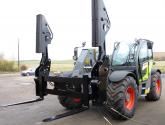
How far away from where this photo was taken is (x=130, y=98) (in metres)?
9.55

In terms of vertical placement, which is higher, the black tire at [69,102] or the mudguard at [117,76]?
the mudguard at [117,76]

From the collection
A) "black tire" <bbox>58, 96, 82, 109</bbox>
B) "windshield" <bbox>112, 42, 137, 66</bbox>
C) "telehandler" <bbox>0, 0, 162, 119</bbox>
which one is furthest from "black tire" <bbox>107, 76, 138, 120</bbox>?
"black tire" <bbox>58, 96, 82, 109</bbox>

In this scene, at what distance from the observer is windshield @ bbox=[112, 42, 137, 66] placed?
34.5 feet

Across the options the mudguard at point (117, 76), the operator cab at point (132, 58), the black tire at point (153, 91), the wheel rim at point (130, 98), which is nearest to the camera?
the mudguard at point (117, 76)

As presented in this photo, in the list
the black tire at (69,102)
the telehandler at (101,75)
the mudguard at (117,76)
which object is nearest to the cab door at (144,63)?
the telehandler at (101,75)

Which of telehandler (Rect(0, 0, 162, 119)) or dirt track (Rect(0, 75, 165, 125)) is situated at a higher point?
telehandler (Rect(0, 0, 162, 119))

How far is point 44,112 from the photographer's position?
10.7m

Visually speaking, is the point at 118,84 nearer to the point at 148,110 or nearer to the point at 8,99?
the point at 148,110

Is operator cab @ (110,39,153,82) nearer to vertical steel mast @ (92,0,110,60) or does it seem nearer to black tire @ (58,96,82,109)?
black tire @ (58,96,82,109)

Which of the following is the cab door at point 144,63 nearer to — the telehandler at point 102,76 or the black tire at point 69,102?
the telehandler at point 102,76

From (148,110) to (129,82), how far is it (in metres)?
1.84

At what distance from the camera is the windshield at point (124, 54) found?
1051cm

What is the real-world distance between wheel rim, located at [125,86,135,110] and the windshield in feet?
4.03

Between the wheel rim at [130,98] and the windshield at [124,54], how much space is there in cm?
123
